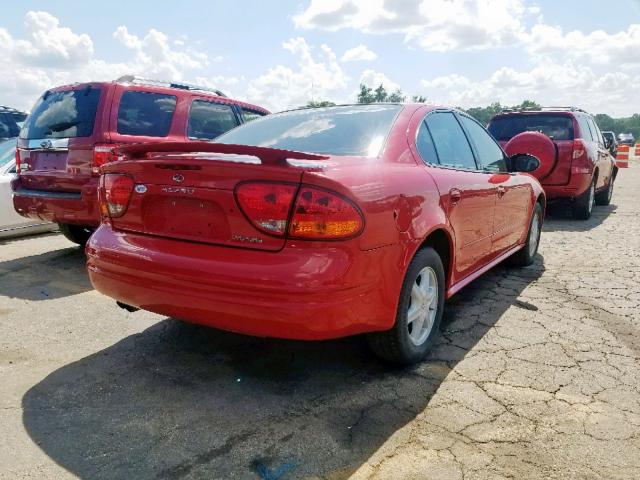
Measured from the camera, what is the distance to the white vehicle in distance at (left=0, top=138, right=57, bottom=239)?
598 centimetres

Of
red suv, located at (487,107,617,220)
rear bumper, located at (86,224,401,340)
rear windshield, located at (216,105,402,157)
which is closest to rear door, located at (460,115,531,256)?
rear windshield, located at (216,105,402,157)

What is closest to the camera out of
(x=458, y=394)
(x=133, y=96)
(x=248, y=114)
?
(x=458, y=394)

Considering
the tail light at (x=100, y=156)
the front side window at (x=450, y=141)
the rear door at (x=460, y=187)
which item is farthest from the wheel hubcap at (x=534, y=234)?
the tail light at (x=100, y=156)

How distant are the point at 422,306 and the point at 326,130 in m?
1.21

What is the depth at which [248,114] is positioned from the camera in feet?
21.6

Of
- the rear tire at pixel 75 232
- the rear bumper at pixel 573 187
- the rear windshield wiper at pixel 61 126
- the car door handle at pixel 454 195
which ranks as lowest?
the rear tire at pixel 75 232

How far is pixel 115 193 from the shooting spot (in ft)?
9.20

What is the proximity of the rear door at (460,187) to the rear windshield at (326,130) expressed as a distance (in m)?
0.30

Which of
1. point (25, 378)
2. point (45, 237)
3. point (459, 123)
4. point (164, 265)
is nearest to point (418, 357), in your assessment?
point (164, 265)

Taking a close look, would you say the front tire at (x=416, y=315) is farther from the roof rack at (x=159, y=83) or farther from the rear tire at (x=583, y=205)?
the rear tire at (x=583, y=205)

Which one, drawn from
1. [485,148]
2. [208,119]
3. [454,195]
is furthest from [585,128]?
[454,195]

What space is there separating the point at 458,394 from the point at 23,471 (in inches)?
76.7

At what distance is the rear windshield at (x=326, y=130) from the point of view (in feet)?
9.59

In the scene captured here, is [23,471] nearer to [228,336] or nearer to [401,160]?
[228,336]
